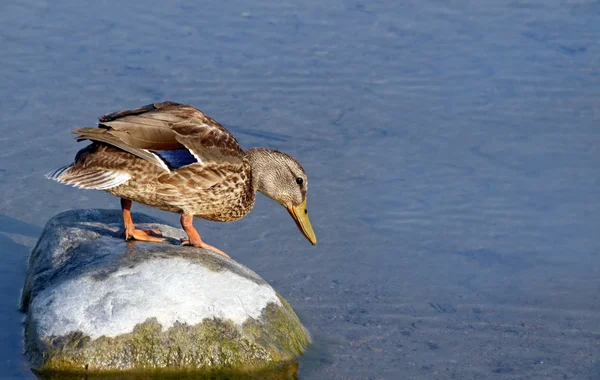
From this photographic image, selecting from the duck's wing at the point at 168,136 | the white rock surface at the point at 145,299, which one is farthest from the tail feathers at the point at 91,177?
the white rock surface at the point at 145,299

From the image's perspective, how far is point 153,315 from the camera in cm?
520

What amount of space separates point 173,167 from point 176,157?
0.06 m

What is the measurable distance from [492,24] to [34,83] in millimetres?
4563

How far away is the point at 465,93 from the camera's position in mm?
8945

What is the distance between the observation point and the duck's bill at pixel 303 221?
654cm

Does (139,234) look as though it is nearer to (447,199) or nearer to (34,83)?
(447,199)

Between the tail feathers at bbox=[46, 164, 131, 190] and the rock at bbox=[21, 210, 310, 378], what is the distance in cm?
41

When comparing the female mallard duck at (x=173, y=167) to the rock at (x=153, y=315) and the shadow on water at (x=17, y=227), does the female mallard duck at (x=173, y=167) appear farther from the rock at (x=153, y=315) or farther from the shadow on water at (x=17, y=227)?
→ the shadow on water at (x=17, y=227)

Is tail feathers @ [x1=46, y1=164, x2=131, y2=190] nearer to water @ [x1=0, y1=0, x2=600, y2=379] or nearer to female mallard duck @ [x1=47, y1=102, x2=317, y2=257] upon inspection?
female mallard duck @ [x1=47, y1=102, x2=317, y2=257]

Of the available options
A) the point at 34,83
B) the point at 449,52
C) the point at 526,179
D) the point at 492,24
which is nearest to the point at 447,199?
the point at 526,179

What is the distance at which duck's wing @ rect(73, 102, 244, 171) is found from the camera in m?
5.62

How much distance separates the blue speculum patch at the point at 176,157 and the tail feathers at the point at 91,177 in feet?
0.76

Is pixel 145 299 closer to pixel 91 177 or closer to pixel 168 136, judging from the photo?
pixel 91 177

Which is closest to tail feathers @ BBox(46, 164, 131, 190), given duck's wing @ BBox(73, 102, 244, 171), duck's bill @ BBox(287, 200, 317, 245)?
duck's wing @ BBox(73, 102, 244, 171)
